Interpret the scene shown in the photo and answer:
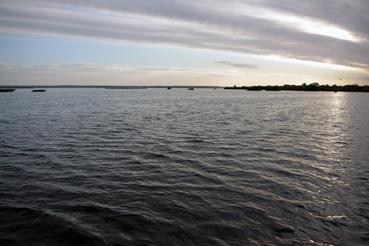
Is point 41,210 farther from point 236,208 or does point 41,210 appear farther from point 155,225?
point 236,208

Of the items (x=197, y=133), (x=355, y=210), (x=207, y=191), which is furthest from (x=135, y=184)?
(x=197, y=133)

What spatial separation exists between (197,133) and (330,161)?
612 inches

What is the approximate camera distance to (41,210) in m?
12.7

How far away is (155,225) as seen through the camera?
38.4ft

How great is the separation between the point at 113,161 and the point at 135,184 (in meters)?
5.49

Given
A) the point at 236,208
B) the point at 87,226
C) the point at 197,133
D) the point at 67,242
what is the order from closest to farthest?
1. the point at 67,242
2. the point at 87,226
3. the point at 236,208
4. the point at 197,133

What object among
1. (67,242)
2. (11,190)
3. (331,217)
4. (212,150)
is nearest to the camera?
(67,242)

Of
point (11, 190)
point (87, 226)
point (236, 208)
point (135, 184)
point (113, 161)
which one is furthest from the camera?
point (113, 161)

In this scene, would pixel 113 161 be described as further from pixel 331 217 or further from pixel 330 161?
pixel 330 161

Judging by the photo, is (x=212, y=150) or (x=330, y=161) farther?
(x=212, y=150)

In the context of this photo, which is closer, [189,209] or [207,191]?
[189,209]

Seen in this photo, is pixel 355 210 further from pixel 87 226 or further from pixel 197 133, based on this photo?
pixel 197 133

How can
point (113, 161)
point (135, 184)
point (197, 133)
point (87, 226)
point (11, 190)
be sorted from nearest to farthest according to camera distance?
point (87, 226) → point (11, 190) → point (135, 184) → point (113, 161) → point (197, 133)

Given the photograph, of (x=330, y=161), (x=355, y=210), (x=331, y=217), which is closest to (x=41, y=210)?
(x=331, y=217)
